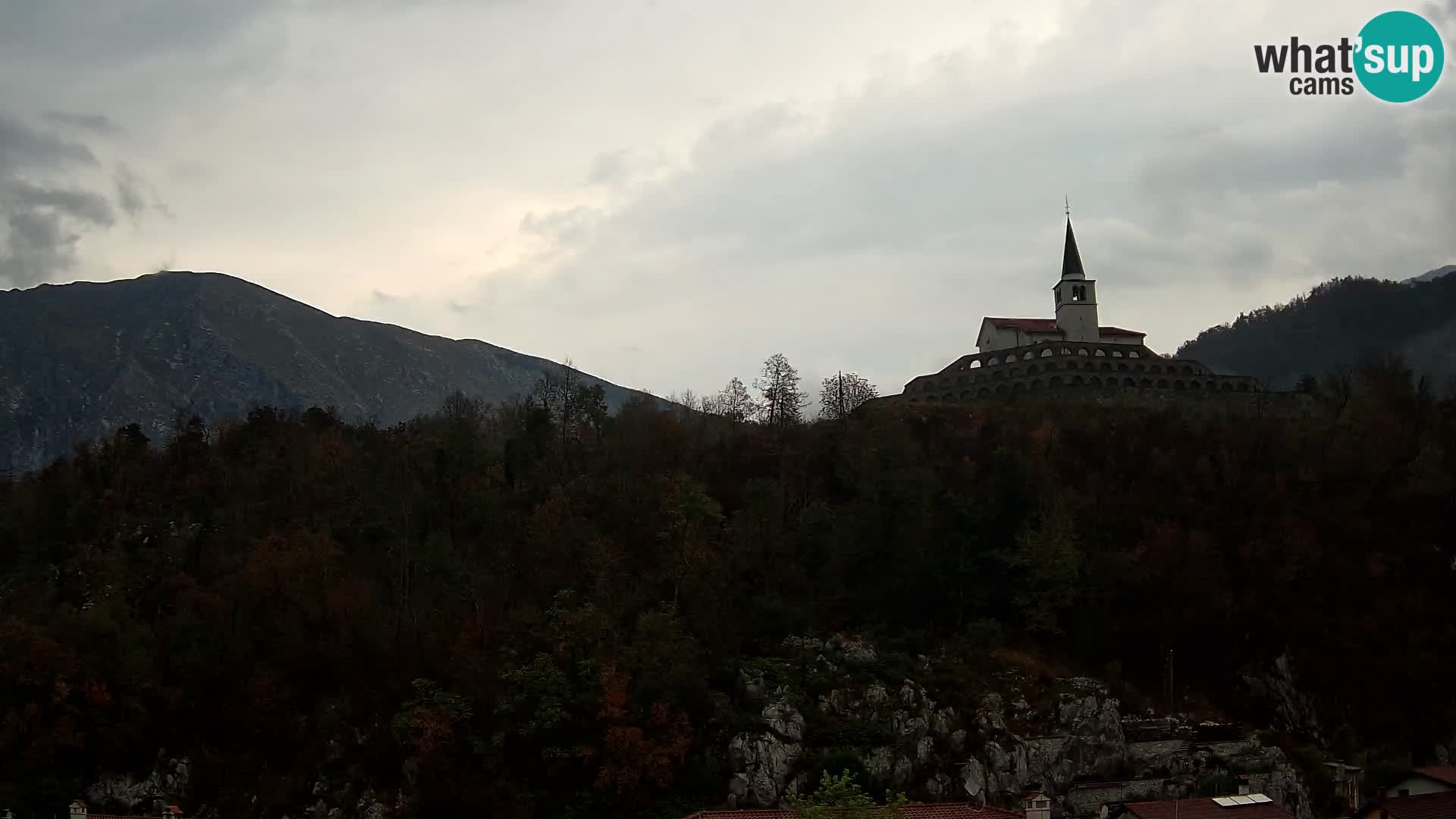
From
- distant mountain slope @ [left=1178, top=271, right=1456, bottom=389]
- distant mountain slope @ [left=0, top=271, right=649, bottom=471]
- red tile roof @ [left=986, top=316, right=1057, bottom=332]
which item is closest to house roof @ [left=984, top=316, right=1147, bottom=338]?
red tile roof @ [left=986, top=316, right=1057, bottom=332]

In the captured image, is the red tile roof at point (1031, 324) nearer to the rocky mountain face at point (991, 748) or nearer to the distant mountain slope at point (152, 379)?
the rocky mountain face at point (991, 748)

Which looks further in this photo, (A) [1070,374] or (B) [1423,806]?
(A) [1070,374]

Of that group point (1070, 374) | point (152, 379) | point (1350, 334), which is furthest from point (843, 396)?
point (152, 379)

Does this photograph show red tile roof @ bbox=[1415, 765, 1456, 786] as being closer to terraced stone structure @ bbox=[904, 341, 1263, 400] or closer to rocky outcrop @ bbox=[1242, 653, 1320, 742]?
rocky outcrop @ bbox=[1242, 653, 1320, 742]

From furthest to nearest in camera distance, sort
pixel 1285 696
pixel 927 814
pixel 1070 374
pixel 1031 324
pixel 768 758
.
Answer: pixel 1031 324
pixel 1070 374
pixel 1285 696
pixel 768 758
pixel 927 814

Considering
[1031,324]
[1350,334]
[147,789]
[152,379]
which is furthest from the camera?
[152,379]

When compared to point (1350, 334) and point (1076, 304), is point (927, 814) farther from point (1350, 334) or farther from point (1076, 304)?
point (1350, 334)

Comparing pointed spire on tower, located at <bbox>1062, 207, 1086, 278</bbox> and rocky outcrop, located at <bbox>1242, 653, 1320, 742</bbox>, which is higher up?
pointed spire on tower, located at <bbox>1062, 207, 1086, 278</bbox>

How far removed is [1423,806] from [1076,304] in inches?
2169

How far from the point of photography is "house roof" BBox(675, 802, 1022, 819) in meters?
39.6

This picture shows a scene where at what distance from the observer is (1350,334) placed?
138 metres

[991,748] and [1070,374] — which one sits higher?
[1070,374]

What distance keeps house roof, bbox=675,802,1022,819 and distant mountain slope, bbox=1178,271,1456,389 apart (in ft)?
331

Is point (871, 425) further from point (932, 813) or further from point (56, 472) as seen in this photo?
point (56, 472)
